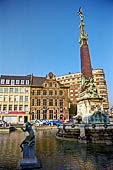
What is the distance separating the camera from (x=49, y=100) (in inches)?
1959

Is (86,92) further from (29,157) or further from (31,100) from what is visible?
(31,100)

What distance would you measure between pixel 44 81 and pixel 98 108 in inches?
1461

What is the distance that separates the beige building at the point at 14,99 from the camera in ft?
154

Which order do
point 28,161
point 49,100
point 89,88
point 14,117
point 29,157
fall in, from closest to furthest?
point 28,161 < point 29,157 < point 89,88 < point 14,117 < point 49,100

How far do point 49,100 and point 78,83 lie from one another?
3659 centimetres

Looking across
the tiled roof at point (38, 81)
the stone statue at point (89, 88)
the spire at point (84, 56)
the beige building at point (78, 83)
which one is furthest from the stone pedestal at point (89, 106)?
the beige building at point (78, 83)

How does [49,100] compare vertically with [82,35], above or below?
below

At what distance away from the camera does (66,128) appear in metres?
15.7

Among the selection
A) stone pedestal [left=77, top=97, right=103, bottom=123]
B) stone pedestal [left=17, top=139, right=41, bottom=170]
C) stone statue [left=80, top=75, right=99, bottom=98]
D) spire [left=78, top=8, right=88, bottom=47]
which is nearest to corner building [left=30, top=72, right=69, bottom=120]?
spire [left=78, top=8, right=88, bottom=47]

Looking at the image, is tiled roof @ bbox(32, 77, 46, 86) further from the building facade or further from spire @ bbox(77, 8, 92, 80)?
spire @ bbox(77, 8, 92, 80)

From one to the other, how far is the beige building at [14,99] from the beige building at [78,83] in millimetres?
37696

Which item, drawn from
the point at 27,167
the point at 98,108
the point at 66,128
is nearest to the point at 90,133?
the point at 66,128

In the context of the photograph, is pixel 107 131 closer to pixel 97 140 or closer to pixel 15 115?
pixel 97 140

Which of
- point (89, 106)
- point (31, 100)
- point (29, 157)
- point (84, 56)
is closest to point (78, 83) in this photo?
point (31, 100)
